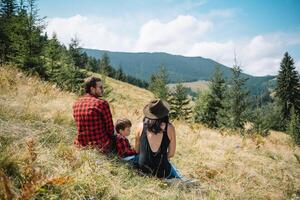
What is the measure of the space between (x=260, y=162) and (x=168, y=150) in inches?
178

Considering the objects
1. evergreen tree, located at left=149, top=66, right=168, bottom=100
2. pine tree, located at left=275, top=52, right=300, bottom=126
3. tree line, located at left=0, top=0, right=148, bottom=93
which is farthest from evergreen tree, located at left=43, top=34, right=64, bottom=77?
pine tree, located at left=275, top=52, right=300, bottom=126

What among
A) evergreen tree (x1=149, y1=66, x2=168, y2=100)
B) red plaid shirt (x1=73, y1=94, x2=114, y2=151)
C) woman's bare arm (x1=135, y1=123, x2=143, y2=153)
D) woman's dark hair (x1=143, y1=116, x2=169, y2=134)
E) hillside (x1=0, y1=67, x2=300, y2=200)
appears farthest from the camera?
evergreen tree (x1=149, y1=66, x2=168, y2=100)

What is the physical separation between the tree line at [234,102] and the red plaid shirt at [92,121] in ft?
43.3

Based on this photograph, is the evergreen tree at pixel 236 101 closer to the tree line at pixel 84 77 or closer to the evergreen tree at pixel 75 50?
the tree line at pixel 84 77

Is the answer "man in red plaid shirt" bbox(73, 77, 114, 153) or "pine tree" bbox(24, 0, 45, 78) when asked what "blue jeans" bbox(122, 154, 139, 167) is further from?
"pine tree" bbox(24, 0, 45, 78)

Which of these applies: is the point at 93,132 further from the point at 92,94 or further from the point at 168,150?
the point at 168,150

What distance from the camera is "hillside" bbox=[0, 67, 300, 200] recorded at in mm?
3633

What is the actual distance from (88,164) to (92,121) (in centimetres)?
140

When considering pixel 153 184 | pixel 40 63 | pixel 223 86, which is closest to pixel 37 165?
pixel 153 184

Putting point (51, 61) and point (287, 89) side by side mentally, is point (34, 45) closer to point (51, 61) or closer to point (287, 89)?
point (51, 61)

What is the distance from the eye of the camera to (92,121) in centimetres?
595

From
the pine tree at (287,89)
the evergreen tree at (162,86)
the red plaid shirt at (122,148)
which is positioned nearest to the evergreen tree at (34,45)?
the red plaid shirt at (122,148)

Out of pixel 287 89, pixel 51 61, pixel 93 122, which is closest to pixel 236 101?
pixel 51 61

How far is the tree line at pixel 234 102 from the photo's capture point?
2884cm
